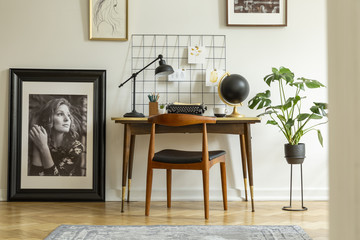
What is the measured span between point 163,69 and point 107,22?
2.33 feet

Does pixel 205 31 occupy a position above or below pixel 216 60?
above

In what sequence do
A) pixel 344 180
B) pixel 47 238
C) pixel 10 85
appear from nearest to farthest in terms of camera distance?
pixel 344 180 → pixel 47 238 → pixel 10 85

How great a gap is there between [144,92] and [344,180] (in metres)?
3.35

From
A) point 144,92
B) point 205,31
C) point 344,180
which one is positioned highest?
point 205,31

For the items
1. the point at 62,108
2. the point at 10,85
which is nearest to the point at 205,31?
the point at 62,108

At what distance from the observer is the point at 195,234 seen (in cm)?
221

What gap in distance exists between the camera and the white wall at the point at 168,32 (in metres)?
3.56

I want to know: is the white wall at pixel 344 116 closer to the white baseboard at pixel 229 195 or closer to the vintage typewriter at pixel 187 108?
the vintage typewriter at pixel 187 108

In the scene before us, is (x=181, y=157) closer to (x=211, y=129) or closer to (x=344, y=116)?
(x=211, y=129)

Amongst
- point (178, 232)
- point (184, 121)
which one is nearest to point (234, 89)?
point (184, 121)

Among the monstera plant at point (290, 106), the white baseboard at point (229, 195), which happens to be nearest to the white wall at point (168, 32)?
the white baseboard at point (229, 195)

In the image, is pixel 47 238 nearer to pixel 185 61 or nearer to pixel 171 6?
pixel 185 61

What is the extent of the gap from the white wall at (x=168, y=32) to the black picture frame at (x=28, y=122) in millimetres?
75

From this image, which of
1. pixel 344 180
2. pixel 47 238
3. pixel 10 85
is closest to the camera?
pixel 344 180
